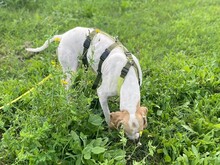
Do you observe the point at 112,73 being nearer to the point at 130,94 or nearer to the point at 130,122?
the point at 130,94

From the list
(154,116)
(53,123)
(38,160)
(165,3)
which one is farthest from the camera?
(165,3)

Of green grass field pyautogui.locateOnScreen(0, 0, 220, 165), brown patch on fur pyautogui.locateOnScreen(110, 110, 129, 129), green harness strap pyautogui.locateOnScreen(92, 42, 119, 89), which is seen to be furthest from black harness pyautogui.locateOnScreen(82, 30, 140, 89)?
brown patch on fur pyautogui.locateOnScreen(110, 110, 129, 129)

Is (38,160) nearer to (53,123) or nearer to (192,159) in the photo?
(53,123)

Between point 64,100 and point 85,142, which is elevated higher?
point 64,100

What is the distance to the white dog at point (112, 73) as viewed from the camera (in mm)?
3634

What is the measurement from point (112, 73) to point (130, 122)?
68 centimetres

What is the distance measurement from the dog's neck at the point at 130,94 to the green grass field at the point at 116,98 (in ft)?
1.02

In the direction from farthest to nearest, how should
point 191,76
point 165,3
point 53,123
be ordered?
point 165,3 < point 191,76 < point 53,123

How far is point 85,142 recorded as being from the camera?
11.9ft

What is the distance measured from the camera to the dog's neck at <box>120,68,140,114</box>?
3.70 m

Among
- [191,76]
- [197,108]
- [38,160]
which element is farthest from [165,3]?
[38,160]

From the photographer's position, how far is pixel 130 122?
3562 millimetres

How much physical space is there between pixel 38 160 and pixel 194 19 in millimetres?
4566

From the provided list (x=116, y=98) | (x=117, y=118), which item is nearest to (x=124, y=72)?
(x=117, y=118)
